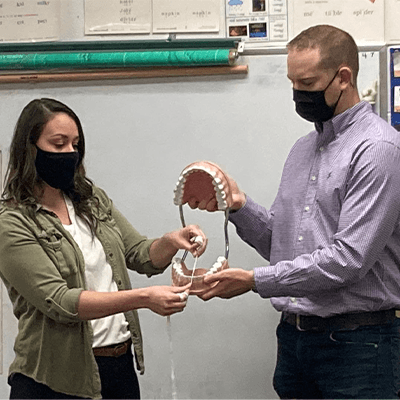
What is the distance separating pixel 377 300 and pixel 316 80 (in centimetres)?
62

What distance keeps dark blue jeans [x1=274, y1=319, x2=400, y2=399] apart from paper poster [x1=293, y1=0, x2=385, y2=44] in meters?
1.10

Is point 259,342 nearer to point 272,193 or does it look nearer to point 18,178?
point 272,193

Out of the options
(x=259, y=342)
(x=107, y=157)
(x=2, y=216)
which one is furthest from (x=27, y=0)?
(x=259, y=342)

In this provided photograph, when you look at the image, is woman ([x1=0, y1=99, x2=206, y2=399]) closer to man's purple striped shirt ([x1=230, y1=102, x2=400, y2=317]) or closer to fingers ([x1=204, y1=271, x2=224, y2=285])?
→ fingers ([x1=204, y1=271, x2=224, y2=285])

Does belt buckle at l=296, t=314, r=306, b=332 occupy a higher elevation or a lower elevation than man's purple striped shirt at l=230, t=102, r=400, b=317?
lower

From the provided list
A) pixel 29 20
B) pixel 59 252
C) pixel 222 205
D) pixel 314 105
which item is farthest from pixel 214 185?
pixel 29 20

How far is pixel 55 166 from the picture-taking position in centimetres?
178

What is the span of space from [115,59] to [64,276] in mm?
1033

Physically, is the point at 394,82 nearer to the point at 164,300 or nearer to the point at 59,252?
the point at 164,300

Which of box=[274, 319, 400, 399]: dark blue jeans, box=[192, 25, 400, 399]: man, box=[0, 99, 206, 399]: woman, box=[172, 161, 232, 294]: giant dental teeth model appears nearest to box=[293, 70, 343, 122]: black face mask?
box=[192, 25, 400, 399]: man

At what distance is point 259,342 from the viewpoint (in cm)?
246

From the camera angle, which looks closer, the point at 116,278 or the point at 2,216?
the point at 2,216

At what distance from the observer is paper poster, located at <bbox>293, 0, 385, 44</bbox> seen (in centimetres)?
241

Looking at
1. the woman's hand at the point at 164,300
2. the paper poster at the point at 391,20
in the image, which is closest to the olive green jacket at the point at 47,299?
the woman's hand at the point at 164,300
